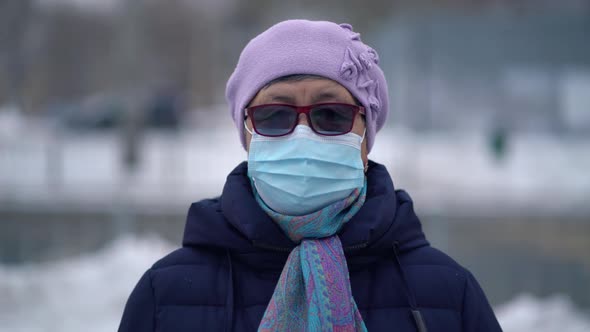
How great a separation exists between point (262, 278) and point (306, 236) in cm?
17

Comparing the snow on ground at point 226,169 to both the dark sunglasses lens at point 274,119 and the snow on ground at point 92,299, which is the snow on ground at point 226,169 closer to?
the snow on ground at point 92,299

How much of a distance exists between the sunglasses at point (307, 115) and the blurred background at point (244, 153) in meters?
3.51

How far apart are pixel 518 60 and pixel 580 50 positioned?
151cm

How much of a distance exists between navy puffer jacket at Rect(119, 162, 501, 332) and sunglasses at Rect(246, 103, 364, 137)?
0.60ft

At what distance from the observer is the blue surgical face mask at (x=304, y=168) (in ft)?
6.75

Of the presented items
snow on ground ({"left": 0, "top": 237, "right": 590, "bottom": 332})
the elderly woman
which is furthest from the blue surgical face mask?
snow on ground ({"left": 0, "top": 237, "right": 590, "bottom": 332})

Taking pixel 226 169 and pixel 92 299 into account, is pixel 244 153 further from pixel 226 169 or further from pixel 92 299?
pixel 92 299

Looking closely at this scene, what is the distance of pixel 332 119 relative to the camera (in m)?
2.08

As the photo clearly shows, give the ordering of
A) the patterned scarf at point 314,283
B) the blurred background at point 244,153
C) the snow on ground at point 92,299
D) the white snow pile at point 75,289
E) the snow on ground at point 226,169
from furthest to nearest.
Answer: the snow on ground at point 226,169
the blurred background at point 244,153
the white snow pile at point 75,289
the snow on ground at point 92,299
the patterned scarf at point 314,283

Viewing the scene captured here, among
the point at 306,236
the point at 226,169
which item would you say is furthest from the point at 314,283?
the point at 226,169

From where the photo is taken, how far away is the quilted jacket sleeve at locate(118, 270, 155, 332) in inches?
78.2

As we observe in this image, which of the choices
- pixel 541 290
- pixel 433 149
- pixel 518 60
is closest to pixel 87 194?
pixel 541 290

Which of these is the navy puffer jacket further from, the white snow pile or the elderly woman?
the white snow pile

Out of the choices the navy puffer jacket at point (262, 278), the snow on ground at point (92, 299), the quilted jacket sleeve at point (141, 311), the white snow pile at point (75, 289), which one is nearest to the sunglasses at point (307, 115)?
the navy puffer jacket at point (262, 278)
